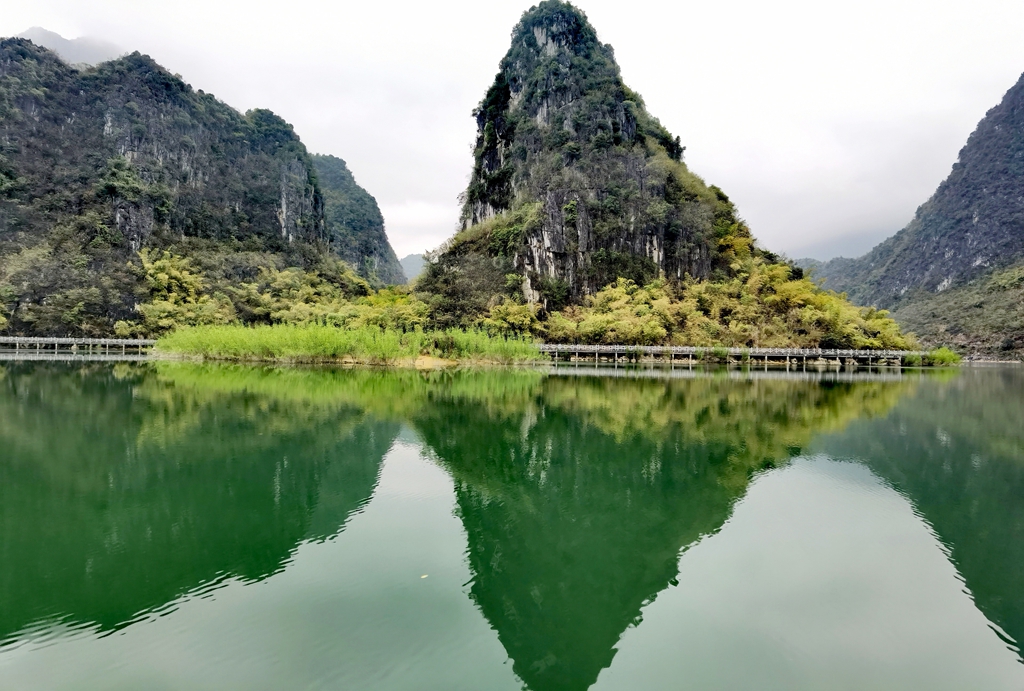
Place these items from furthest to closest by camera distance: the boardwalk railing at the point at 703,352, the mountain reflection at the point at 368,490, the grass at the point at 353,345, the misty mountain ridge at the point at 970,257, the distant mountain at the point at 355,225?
the distant mountain at the point at 355,225
the misty mountain ridge at the point at 970,257
the boardwalk railing at the point at 703,352
the grass at the point at 353,345
the mountain reflection at the point at 368,490

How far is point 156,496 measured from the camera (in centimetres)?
687

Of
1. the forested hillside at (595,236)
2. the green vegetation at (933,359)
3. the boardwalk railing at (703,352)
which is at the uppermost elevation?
the forested hillside at (595,236)

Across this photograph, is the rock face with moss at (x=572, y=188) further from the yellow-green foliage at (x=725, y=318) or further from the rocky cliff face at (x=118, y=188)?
the rocky cliff face at (x=118, y=188)

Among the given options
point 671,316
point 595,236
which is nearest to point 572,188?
point 595,236

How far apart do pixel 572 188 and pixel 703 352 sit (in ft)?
52.1

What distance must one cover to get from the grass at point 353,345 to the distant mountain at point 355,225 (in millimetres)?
53640

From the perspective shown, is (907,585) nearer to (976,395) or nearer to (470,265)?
(976,395)

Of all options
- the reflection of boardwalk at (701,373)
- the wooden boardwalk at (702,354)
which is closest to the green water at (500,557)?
the reflection of boardwalk at (701,373)

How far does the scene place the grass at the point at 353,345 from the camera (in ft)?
96.4

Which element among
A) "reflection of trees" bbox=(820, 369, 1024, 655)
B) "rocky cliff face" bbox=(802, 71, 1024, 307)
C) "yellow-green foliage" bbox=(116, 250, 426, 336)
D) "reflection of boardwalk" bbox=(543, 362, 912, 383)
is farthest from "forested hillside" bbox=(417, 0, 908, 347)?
"rocky cliff face" bbox=(802, 71, 1024, 307)

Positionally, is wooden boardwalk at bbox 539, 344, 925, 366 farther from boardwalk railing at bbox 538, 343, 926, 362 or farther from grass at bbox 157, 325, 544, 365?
grass at bbox 157, 325, 544, 365

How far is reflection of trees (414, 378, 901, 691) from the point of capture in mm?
4414

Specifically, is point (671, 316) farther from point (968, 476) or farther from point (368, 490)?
point (368, 490)

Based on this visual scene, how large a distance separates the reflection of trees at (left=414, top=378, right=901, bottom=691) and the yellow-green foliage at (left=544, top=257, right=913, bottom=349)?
19418 millimetres
